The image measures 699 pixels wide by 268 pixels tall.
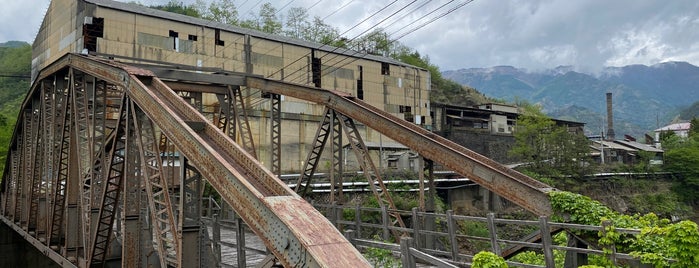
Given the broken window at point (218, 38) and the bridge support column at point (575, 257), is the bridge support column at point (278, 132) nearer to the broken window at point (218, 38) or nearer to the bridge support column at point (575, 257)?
the bridge support column at point (575, 257)

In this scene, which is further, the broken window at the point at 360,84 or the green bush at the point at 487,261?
the broken window at the point at 360,84

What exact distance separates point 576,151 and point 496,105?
53.2 feet

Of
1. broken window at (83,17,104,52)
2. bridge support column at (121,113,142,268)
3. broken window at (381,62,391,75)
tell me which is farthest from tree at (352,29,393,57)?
bridge support column at (121,113,142,268)

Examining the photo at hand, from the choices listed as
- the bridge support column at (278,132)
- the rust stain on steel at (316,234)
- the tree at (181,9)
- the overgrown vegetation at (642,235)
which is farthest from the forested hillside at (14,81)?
the overgrown vegetation at (642,235)

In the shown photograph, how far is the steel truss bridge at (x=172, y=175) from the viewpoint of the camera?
531 cm

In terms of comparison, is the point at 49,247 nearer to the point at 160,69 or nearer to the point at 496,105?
the point at 160,69

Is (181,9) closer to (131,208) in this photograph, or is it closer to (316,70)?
(316,70)

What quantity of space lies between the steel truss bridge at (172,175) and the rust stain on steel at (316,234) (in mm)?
12

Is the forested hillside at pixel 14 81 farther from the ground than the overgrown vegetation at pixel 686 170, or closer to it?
farther from the ground

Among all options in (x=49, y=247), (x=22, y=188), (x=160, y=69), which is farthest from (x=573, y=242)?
(x=22, y=188)

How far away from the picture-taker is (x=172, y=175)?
11070mm

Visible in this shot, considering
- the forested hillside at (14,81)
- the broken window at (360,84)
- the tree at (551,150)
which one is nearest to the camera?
the broken window at (360,84)

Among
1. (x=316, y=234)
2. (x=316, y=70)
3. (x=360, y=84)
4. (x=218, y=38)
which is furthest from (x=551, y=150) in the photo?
(x=316, y=234)

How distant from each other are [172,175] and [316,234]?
731 centimetres
